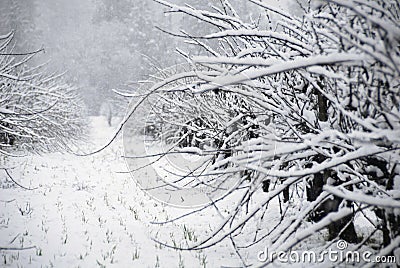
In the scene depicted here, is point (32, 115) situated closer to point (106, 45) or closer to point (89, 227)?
point (89, 227)

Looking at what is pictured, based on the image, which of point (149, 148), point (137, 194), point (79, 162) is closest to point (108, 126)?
point (149, 148)

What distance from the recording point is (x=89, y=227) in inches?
166

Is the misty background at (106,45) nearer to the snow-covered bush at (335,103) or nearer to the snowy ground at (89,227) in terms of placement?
the snowy ground at (89,227)

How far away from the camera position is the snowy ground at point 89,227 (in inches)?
124

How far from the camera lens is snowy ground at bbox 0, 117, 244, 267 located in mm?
3158

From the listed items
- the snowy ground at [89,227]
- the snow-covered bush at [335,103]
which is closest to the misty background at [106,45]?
the snowy ground at [89,227]

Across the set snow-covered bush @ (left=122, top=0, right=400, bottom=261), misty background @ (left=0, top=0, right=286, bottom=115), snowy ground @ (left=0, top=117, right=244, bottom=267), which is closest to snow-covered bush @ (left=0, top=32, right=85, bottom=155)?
snowy ground @ (left=0, top=117, right=244, bottom=267)

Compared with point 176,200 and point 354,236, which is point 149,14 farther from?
point 354,236

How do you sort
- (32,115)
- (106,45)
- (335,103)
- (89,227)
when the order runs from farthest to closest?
1. (106,45)
2. (32,115)
3. (89,227)
4. (335,103)

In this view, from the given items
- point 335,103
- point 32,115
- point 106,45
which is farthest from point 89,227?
point 106,45

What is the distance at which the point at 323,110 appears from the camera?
246 cm

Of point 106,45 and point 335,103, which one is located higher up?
point 106,45

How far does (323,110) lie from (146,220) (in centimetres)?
315

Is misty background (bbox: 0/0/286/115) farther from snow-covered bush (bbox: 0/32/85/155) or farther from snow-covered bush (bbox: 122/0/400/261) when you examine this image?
snow-covered bush (bbox: 122/0/400/261)
